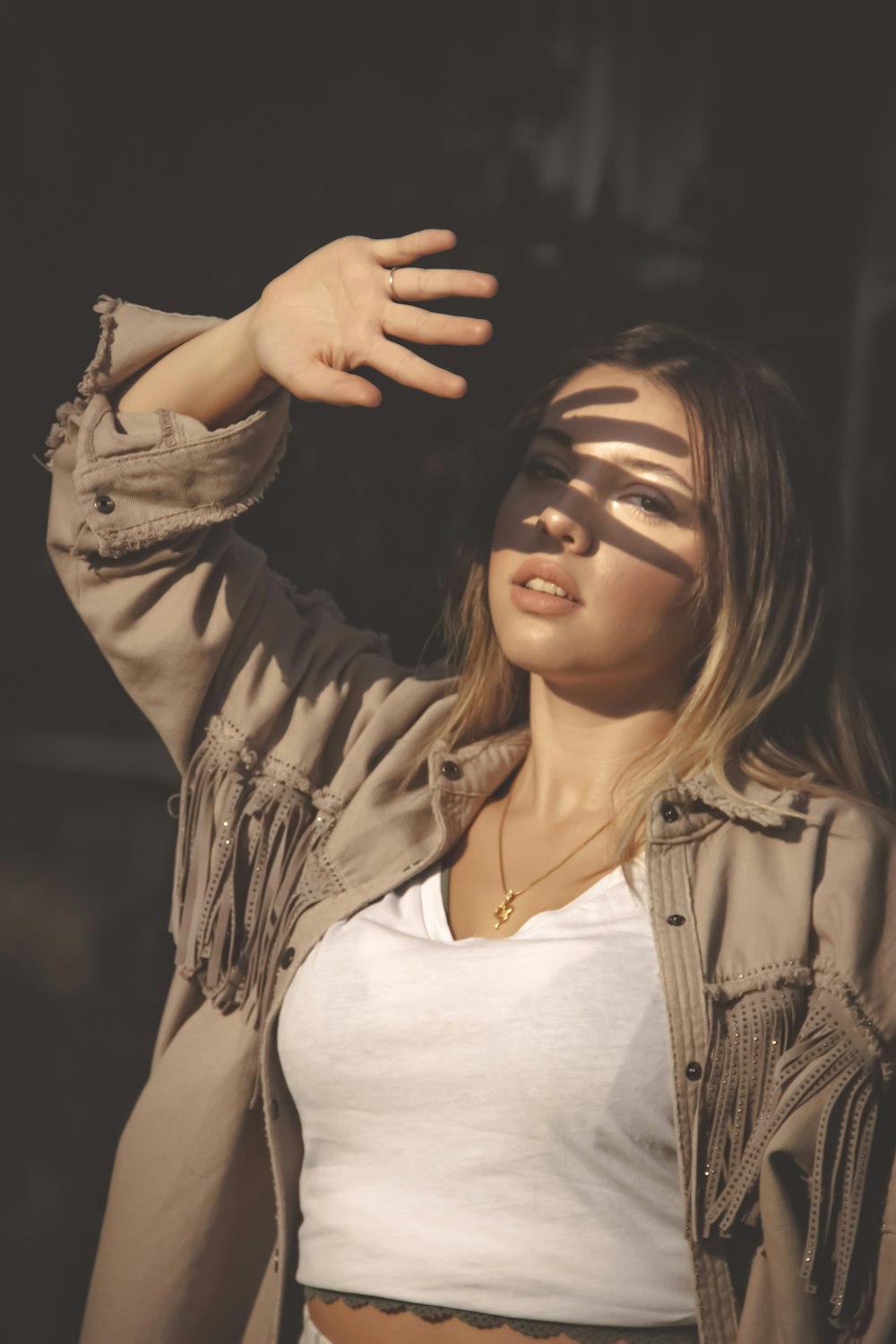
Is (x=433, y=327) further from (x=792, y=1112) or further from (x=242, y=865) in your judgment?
(x=792, y=1112)

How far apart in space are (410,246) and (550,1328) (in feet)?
4.15

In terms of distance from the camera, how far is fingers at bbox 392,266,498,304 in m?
1.71

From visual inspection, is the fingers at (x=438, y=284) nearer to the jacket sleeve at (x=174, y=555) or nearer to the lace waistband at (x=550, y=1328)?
the jacket sleeve at (x=174, y=555)

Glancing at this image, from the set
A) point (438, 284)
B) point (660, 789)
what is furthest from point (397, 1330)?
point (438, 284)

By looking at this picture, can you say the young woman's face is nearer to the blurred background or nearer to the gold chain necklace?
the gold chain necklace

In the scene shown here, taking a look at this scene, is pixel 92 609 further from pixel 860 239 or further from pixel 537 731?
pixel 860 239

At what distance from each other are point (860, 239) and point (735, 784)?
4.24ft

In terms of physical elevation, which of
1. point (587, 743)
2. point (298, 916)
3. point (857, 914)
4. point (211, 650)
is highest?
point (211, 650)

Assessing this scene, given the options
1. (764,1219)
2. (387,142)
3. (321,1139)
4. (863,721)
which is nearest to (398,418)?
(387,142)

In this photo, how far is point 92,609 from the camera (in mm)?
2006

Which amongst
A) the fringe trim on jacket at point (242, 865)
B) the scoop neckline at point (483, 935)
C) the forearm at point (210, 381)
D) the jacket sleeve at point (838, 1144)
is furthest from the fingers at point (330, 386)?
the jacket sleeve at point (838, 1144)

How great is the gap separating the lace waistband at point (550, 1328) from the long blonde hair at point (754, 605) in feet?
1.88

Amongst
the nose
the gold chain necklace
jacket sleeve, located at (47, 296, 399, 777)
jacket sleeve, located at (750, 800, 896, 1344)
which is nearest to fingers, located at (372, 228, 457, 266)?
jacket sleeve, located at (47, 296, 399, 777)

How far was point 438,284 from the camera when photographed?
5.73ft
